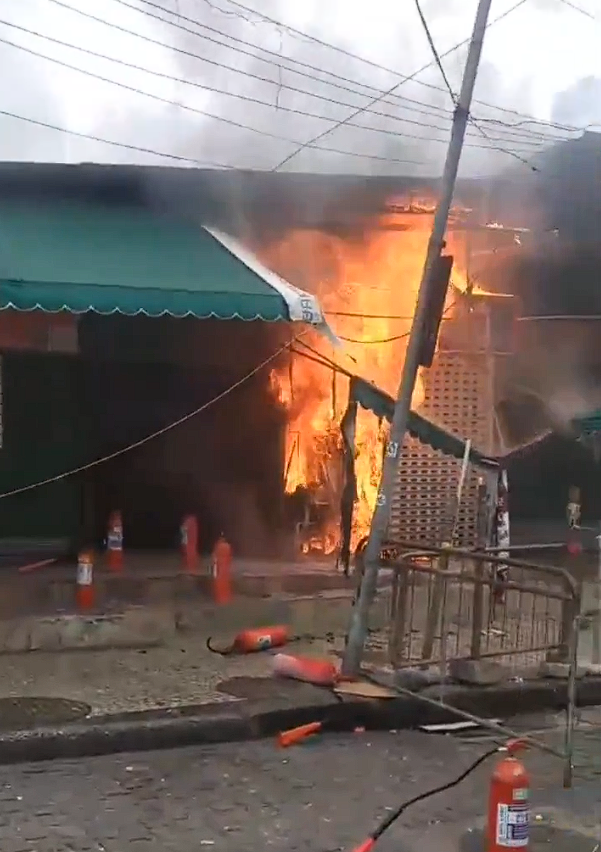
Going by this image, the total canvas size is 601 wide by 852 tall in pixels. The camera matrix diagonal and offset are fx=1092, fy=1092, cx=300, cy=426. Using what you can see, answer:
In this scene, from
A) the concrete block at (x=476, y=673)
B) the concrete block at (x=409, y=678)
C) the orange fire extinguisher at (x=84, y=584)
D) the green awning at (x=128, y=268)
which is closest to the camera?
the concrete block at (x=409, y=678)

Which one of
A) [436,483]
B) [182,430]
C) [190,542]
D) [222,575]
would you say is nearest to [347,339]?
[436,483]

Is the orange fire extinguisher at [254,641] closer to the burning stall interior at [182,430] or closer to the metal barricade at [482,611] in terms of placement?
the metal barricade at [482,611]

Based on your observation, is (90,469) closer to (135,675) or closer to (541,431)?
(135,675)

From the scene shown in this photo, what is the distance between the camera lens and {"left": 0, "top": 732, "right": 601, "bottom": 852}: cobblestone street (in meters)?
5.14

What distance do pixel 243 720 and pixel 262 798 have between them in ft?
3.73

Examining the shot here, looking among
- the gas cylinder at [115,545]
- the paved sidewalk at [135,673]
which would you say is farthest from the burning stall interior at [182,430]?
the paved sidewalk at [135,673]

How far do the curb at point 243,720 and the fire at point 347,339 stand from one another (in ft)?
13.4

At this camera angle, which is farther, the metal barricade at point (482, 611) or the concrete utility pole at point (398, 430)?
the concrete utility pole at point (398, 430)

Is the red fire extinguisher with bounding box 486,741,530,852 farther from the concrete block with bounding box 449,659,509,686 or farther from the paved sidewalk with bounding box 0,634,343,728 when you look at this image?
the concrete block with bounding box 449,659,509,686

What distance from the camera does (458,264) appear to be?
1334 cm

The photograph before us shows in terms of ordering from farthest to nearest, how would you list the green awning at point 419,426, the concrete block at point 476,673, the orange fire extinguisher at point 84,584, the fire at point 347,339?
1. the fire at point 347,339
2. the green awning at point 419,426
3. the orange fire extinguisher at point 84,584
4. the concrete block at point 476,673

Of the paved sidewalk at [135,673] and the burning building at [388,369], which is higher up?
the burning building at [388,369]

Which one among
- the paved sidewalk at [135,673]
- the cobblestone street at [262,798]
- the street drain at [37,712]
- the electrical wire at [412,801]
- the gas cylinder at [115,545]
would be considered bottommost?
the cobblestone street at [262,798]

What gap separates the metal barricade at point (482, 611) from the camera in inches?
275
